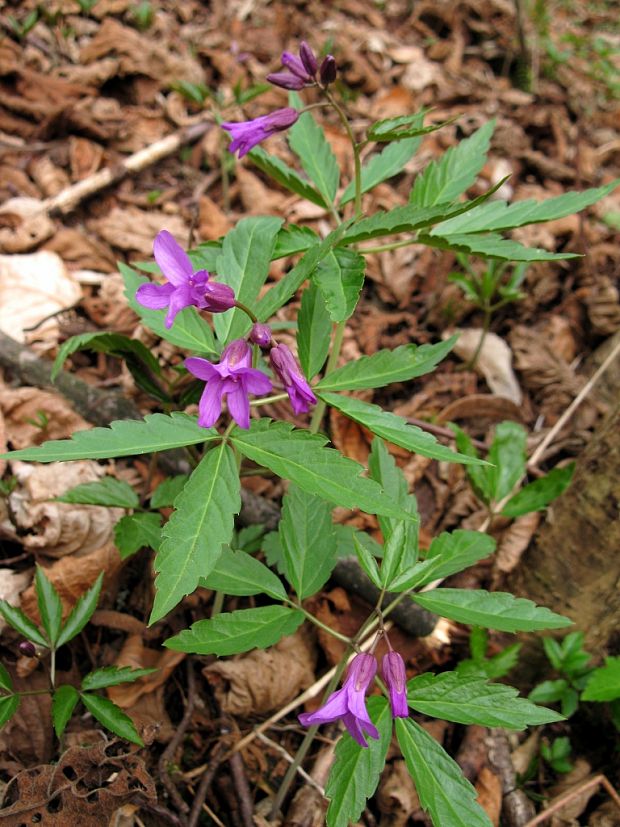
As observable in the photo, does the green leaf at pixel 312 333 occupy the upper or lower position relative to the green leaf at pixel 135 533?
upper

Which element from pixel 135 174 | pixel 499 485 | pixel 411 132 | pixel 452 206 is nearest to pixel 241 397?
pixel 452 206

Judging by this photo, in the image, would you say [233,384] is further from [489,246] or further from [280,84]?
[280,84]

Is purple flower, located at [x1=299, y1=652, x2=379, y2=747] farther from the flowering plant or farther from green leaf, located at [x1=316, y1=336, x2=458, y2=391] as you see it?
green leaf, located at [x1=316, y1=336, x2=458, y2=391]

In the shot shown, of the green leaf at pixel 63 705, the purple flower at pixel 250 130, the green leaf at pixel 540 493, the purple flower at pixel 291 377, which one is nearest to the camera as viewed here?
the purple flower at pixel 291 377

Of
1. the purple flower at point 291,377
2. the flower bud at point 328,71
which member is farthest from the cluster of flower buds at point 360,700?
the flower bud at point 328,71

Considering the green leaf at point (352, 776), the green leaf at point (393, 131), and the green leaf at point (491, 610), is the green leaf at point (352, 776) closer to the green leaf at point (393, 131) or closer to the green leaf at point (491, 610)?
the green leaf at point (491, 610)

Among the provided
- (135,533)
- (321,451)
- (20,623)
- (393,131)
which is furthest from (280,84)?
(20,623)

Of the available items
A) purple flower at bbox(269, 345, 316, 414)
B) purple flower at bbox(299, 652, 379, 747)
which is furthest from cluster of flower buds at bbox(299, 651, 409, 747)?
purple flower at bbox(269, 345, 316, 414)

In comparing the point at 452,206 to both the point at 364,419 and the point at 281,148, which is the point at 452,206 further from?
the point at 281,148
